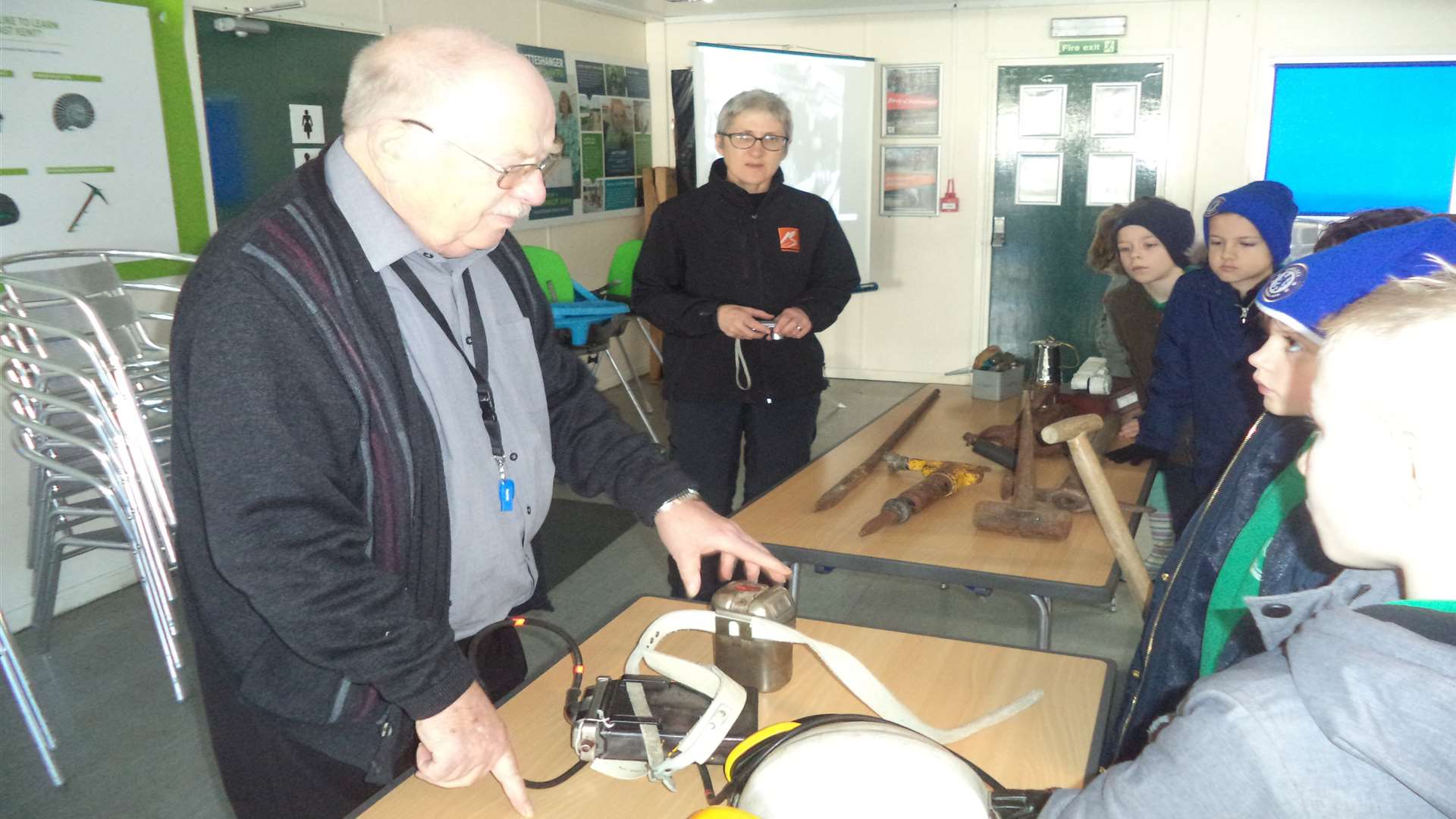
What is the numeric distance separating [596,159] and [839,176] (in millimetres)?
1515

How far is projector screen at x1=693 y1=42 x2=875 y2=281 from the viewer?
5.64 meters

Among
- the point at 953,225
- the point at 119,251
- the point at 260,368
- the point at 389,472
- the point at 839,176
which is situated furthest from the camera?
the point at 953,225

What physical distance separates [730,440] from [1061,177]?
422 cm

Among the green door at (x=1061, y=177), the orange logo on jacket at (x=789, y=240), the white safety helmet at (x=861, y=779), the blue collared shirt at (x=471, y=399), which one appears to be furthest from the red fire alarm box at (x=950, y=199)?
the white safety helmet at (x=861, y=779)

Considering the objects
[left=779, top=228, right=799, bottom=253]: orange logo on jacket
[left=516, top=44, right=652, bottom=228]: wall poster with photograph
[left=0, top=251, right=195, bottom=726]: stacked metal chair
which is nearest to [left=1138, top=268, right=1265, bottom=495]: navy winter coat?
[left=779, top=228, right=799, bottom=253]: orange logo on jacket

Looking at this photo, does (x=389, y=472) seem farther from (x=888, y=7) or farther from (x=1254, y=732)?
(x=888, y=7)

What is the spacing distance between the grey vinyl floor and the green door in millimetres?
3285

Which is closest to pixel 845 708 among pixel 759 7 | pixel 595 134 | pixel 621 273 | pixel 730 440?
pixel 730 440

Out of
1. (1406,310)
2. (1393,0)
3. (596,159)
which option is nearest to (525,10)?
(596,159)

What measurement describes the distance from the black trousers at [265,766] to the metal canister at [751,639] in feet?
1.34

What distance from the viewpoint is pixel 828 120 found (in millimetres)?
5871

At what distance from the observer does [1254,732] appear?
66 centimetres

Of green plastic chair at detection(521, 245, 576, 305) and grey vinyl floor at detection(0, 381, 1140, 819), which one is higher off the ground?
green plastic chair at detection(521, 245, 576, 305)

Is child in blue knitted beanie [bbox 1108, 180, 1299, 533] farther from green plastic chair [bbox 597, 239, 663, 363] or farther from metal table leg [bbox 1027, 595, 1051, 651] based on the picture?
green plastic chair [bbox 597, 239, 663, 363]
